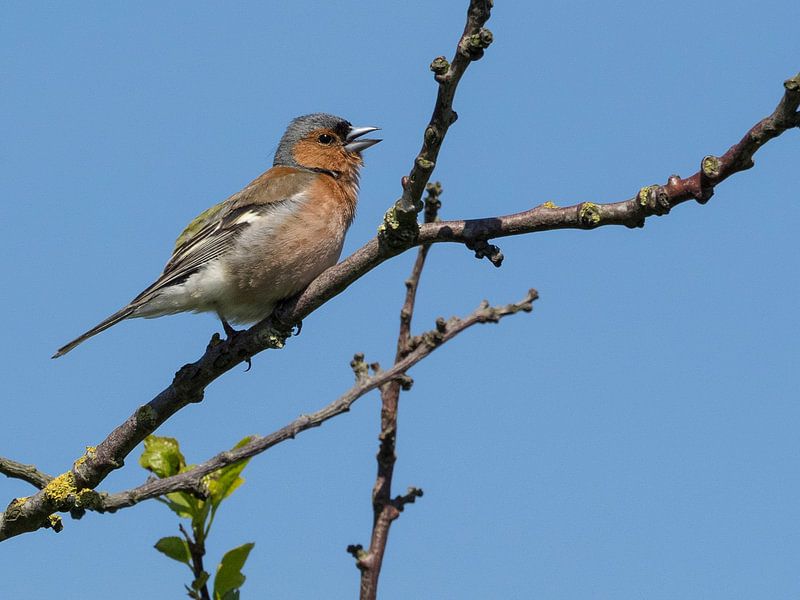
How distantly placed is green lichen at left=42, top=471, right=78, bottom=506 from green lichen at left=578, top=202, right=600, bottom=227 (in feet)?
9.25

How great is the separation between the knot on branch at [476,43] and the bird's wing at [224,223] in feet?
13.4

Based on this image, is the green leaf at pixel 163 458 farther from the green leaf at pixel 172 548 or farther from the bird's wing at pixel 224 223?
the bird's wing at pixel 224 223

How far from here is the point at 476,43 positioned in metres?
3.58

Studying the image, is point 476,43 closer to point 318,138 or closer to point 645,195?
→ point 645,195

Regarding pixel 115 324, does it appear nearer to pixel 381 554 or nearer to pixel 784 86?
pixel 381 554

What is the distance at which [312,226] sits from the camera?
7.23m

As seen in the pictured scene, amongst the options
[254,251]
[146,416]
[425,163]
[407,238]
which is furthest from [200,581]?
[254,251]

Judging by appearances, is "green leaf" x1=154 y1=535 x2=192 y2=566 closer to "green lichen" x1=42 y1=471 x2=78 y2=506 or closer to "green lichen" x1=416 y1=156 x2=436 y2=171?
"green lichen" x1=42 y1=471 x2=78 y2=506

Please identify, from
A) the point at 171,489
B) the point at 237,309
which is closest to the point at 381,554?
the point at 171,489

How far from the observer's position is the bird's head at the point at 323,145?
8641mm

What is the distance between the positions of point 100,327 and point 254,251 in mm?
1218

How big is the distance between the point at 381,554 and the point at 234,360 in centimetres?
194

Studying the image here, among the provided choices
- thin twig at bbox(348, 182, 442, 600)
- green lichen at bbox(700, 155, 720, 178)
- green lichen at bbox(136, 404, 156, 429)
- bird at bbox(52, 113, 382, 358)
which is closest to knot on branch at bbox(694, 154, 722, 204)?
green lichen at bbox(700, 155, 720, 178)

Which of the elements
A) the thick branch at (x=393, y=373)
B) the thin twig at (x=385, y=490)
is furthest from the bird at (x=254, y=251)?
the thick branch at (x=393, y=373)
